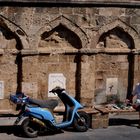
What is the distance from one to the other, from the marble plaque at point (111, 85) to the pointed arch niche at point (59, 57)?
3.29 feet

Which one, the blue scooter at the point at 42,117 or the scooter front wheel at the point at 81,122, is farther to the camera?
the scooter front wheel at the point at 81,122

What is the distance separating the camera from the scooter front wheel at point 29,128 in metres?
11.9

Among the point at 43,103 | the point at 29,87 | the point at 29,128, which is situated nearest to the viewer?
the point at 29,128

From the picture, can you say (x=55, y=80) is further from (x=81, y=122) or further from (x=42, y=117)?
(x=42, y=117)

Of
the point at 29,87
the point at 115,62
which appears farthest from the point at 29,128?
the point at 115,62

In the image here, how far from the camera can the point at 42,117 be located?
12.0 m

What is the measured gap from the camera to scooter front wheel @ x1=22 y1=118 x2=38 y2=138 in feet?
39.0

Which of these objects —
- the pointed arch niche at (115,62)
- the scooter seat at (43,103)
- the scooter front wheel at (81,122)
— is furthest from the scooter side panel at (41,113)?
the pointed arch niche at (115,62)

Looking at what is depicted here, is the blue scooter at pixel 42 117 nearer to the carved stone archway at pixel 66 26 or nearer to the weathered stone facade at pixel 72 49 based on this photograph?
the weathered stone facade at pixel 72 49

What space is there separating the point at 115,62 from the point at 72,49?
1.52 metres

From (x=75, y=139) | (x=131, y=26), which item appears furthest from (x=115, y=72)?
(x=75, y=139)

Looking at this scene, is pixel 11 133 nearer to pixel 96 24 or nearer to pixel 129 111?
pixel 129 111

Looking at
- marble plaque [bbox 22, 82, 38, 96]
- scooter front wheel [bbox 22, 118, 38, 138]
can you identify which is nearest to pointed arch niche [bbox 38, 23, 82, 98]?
marble plaque [bbox 22, 82, 38, 96]

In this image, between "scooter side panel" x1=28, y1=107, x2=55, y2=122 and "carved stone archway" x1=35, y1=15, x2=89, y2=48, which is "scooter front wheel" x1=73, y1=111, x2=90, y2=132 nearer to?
"scooter side panel" x1=28, y1=107, x2=55, y2=122
